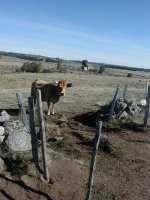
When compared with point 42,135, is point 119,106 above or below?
below

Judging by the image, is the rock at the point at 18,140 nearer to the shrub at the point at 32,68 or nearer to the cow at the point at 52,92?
the cow at the point at 52,92

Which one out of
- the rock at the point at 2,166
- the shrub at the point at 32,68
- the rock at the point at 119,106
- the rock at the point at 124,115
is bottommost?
the shrub at the point at 32,68

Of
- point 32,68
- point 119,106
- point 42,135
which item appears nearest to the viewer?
point 42,135

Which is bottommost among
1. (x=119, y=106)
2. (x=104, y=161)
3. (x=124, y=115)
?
(x=104, y=161)

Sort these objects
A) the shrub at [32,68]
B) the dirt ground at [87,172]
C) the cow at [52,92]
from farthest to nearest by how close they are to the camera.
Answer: the shrub at [32,68] → the cow at [52,92] → the dirt ground at [87,172]

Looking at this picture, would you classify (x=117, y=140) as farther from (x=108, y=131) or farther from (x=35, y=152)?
(x=35, y=152)

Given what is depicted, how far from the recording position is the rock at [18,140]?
1058 centimetres

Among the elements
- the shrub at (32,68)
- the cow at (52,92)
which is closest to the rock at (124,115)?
the cow at (52,92)

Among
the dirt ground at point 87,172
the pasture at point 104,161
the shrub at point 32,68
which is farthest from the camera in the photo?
the shrub at point 32,68

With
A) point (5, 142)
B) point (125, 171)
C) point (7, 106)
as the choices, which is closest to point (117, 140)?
point (125, 171)

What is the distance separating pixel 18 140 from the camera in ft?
35.1

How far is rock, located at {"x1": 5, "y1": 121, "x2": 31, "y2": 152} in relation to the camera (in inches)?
417

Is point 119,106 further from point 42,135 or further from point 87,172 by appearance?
point 42,135

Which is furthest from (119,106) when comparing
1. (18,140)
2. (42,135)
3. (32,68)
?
(32,68)
